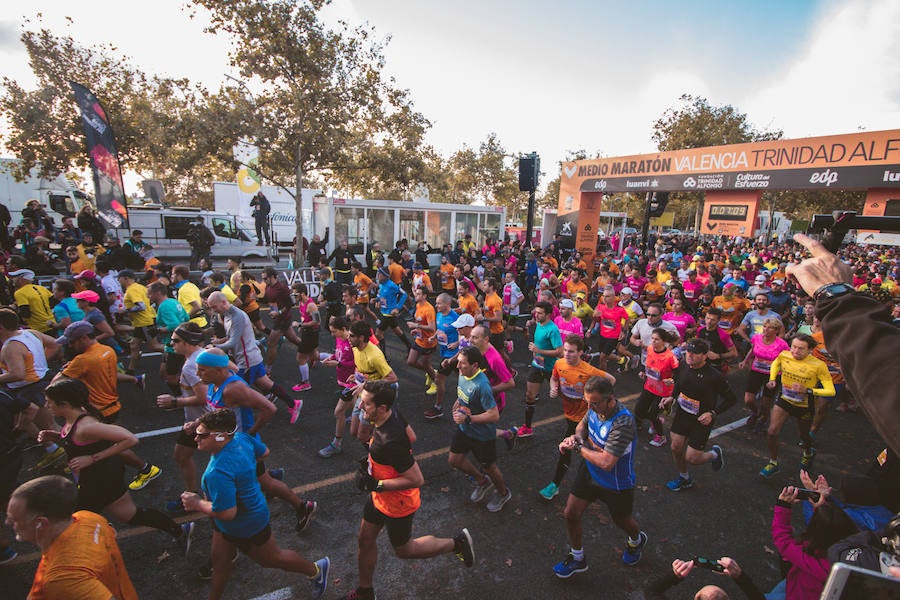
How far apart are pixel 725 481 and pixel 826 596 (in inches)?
210

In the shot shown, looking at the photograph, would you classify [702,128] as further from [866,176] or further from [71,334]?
[71,334]

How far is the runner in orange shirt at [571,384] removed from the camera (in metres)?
4.78

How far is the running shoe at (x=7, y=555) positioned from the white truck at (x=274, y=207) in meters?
19.5

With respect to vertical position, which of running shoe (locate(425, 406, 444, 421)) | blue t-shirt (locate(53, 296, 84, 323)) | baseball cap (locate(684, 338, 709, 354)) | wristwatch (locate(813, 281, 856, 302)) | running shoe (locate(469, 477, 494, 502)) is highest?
wristwatch (locate(813, 281, 856, 302))

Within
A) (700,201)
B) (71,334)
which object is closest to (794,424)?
(71,334)

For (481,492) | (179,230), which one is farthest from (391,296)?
(179,230)

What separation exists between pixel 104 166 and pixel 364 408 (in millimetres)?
17625

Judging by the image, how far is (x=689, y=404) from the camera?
4.80 metres

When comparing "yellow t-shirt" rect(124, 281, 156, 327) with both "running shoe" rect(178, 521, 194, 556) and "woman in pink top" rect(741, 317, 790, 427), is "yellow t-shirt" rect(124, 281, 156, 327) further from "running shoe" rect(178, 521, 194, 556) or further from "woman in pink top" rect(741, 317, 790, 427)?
"woman in pink top" rect(741, 317, 790, 427)

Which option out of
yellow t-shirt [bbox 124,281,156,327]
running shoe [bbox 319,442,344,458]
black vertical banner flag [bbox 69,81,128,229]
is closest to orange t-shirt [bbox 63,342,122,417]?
running shoe [bbox 319,442,344,458]

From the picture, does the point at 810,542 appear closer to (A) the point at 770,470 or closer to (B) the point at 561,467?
(B) the point at 561,467

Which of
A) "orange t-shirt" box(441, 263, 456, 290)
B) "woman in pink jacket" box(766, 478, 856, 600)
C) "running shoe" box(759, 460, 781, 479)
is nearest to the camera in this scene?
"woman in pink jacket" box(766, 478, 856, 600)

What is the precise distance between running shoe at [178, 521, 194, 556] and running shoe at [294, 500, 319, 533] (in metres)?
0.95

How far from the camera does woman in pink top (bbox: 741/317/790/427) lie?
6078 millimetres
